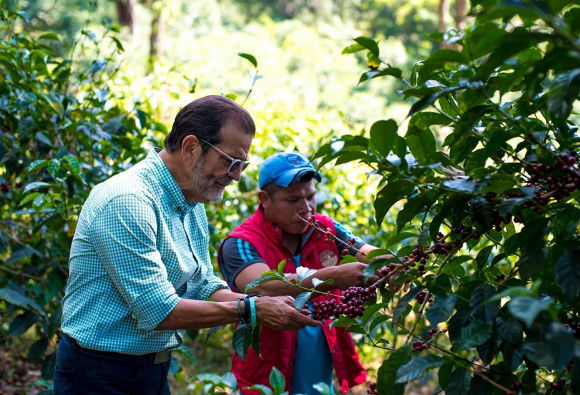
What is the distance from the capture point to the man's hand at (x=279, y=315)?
2.43m

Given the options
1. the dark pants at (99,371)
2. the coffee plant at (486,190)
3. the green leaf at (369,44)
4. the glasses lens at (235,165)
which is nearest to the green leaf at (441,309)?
the coffee plant at (486,190)

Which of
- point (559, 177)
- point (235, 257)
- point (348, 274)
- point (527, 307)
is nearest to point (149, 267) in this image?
point (348, 274)

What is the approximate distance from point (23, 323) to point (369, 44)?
117 inches

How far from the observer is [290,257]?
134 inches

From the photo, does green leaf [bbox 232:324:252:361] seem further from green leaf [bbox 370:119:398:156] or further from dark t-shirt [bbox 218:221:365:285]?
green leaf [bbox 370:119:398:156]

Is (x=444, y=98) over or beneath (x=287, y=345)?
over

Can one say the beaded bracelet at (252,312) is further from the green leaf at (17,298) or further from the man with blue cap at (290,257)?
the green leaf at (17,298)

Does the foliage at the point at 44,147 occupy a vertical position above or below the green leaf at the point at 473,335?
below

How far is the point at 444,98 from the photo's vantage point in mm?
2074

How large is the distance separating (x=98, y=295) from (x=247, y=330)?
526 millimetres

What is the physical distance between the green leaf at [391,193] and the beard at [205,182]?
84 cm

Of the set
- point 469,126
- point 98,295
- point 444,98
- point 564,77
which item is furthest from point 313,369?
point 564,77

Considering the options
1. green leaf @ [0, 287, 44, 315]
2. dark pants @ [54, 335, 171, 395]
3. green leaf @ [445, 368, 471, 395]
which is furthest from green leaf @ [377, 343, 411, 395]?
green leaf @ [0, 287, 44, 315]

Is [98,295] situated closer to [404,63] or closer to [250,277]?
[250,277]
